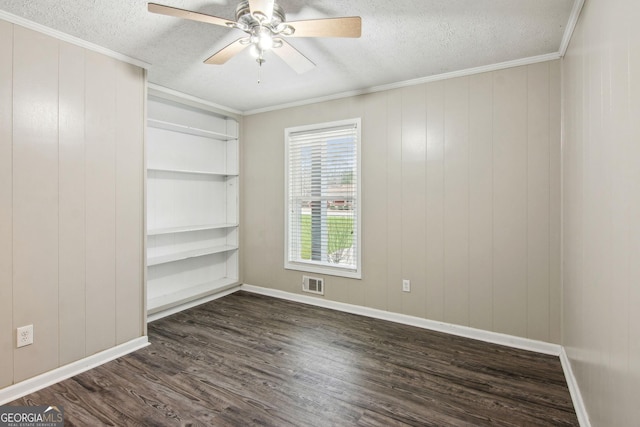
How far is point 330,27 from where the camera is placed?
1.83 meters

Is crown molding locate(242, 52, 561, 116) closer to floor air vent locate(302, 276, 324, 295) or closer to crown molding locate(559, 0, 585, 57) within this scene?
crown molding locate(559, 0, 585, 57)

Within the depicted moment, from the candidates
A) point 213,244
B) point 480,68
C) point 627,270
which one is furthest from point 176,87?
point 627,270

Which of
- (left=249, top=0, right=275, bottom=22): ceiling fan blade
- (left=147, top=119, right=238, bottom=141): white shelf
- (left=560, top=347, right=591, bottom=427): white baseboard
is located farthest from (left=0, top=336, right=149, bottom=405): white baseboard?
(left=560, top=347, right=591, bottom=427): white baseboard

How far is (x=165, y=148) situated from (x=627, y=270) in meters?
4.02

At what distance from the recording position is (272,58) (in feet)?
9.24

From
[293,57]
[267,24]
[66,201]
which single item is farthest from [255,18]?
[66,201]

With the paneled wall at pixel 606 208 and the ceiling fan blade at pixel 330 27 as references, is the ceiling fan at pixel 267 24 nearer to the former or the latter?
the ceiling fan blade at pixel 330 27

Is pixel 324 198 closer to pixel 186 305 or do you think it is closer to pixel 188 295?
pixel 188 295

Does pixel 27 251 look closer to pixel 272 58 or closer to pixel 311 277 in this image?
pixel 272 58

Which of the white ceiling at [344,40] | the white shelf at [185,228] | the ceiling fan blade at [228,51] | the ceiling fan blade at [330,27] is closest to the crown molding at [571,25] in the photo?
the white ceiling at [344,40]

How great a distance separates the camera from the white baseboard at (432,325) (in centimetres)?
280

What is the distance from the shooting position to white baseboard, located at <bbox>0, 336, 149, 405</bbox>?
84.7 inches

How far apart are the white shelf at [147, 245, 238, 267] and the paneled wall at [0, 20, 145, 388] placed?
0.57 metres

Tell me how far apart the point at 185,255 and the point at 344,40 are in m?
2.79
